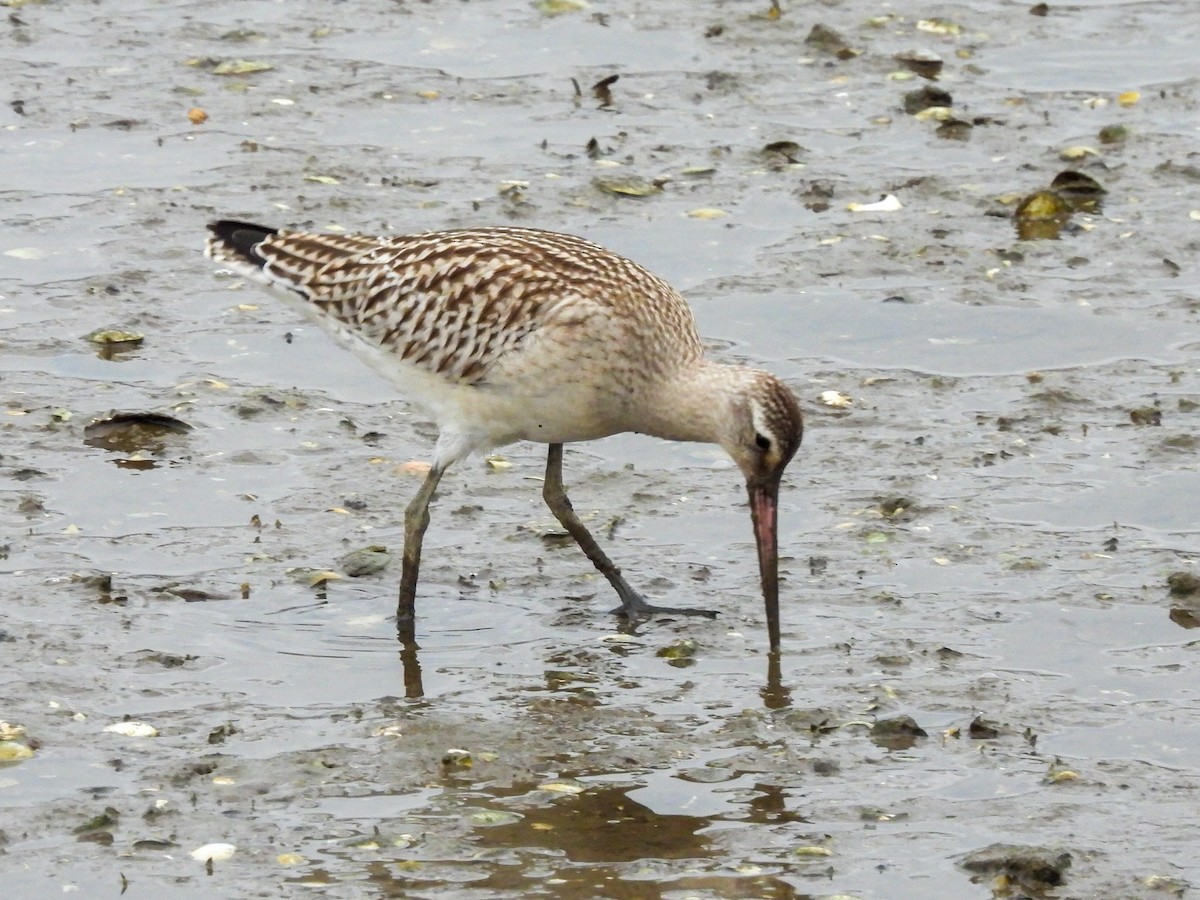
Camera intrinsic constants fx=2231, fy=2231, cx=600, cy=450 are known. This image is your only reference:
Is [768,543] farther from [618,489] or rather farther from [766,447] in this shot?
[618,489]

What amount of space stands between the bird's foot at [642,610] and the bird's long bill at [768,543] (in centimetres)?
34

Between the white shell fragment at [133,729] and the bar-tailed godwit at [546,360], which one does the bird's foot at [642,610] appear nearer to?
the bar-tailed godwit at [546,360]

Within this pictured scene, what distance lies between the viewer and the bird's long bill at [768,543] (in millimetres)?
8305

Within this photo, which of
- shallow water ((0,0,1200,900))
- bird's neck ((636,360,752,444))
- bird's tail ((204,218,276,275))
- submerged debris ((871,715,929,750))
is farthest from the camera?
bird's tail ((204,218,276,275))

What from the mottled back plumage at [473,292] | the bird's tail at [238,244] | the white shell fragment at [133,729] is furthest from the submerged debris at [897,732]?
the bird's tail at [238,244]

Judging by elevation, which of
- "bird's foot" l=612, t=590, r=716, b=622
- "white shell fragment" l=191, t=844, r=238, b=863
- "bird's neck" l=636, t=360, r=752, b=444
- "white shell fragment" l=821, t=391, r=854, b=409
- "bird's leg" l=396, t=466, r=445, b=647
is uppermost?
"bird's neck" l=636, t=360, r=752, b=444

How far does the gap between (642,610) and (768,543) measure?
0.62m

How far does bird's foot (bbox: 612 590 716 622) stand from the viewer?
28.6ft

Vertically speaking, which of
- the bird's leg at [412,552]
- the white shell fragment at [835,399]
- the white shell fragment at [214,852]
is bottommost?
the white shell fragment at [214,852]

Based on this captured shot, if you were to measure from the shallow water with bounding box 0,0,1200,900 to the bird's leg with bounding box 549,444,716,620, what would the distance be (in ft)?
0.43

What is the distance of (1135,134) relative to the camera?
45.3 feet

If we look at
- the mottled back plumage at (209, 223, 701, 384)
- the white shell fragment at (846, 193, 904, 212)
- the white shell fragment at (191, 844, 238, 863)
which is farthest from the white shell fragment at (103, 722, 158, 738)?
the white shell fragment at (846, 193, 904, 212)

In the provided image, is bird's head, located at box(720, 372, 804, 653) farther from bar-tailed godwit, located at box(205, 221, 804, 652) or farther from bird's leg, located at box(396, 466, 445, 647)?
bird's leg, located at box(396, 466, 445, 647)

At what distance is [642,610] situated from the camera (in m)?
8.72
